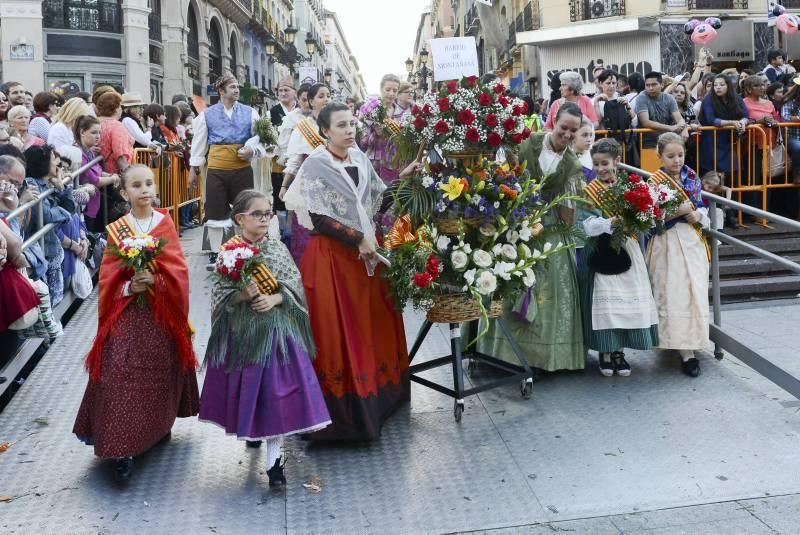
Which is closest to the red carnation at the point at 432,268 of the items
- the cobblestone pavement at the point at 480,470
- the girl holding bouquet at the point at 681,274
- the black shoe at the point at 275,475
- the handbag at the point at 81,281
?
the cobblestone pavement at the point at 480,470

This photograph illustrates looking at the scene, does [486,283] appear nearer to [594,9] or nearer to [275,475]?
Result: [275,475]

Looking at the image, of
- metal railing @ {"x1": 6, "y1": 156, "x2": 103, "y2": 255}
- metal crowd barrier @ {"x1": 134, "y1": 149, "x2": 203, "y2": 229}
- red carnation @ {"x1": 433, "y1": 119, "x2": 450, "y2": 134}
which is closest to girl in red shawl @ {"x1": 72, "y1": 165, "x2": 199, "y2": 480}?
metal railing @ {"x1": 6, "y1": 156, "x2": 103, "y2": 255}

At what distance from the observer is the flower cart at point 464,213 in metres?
4.51

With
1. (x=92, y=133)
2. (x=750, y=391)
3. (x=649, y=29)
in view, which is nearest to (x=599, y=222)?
(x=750, y=391)

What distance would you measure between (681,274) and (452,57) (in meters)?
2.91

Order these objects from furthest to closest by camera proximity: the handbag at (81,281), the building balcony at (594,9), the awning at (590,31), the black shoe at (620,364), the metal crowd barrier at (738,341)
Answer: the building balcony at (594,9), the awning at (590,31), the handbag at (81,281), the black shoe at (620,364), the metal crowd barrier at (738,341)

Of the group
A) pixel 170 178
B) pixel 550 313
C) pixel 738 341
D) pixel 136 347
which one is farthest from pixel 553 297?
pixel 170 178

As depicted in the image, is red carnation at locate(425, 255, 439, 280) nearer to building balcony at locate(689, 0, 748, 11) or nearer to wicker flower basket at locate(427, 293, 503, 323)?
wicker flower basket at locate(427, 293, 503, 323)

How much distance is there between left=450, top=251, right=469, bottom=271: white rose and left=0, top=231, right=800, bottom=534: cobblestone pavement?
0.96 meters

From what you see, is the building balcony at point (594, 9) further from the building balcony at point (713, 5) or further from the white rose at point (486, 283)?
the white rose at point (486, 283)

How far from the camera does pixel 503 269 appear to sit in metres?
4.58

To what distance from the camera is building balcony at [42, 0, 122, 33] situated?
77.1 ft

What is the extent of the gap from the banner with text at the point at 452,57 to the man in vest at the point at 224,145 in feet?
7.29

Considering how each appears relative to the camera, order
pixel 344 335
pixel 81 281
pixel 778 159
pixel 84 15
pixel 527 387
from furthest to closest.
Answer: pixel 84 15 < pixel 778 159 < pixel 81 281 < pixel 527 387 < pixel 344 335
